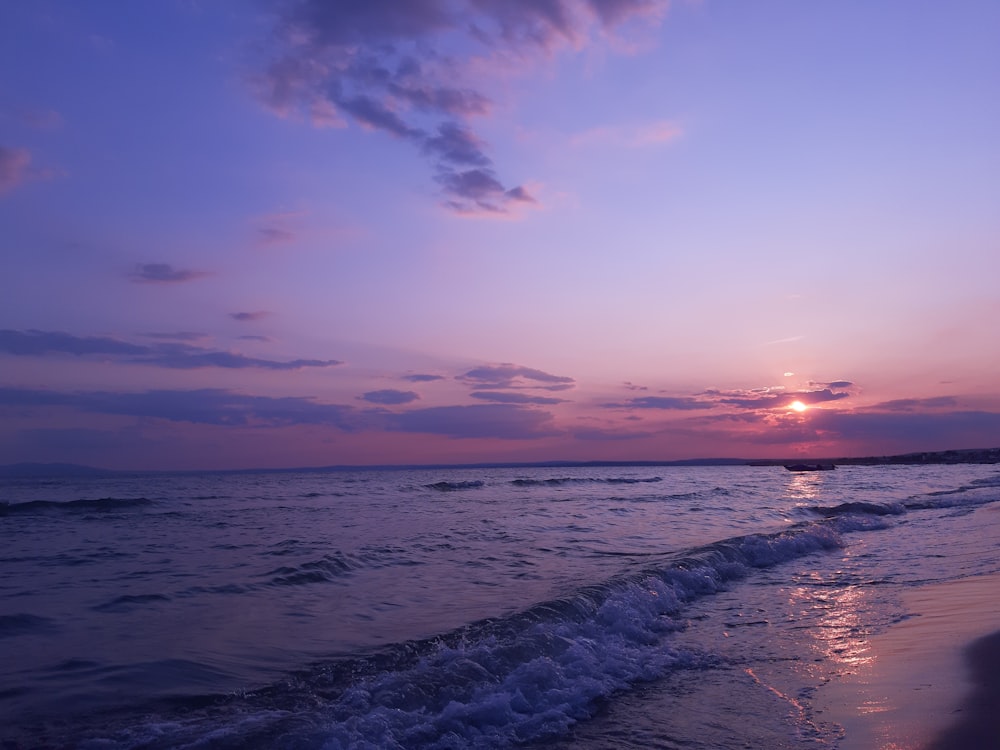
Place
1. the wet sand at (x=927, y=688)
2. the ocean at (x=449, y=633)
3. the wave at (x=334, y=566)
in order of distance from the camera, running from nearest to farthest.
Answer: the wet sand at (x=927, y=688) → the ocean at (x=449, y=633) → the wave at (x=334, y=566)

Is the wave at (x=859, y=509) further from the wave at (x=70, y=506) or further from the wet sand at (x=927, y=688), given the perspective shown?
the wave at (x=70, y=506)

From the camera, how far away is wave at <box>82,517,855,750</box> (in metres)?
6.05

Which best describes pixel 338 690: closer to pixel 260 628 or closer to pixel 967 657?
pixel 260 628

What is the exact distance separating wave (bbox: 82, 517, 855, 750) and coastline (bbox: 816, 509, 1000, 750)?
1930mm

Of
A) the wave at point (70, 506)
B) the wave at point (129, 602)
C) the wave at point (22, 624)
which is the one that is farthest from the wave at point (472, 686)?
the wave at point (70, 506)

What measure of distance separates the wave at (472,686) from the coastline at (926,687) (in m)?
1.93

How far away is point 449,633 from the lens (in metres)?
9.19

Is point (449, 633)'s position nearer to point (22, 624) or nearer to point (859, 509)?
point (22, 624)

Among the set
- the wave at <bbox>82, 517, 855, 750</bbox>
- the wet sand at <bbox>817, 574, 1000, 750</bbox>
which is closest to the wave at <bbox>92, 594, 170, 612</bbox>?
the wave at <bbox>82, 517, 855, 750</bbox>

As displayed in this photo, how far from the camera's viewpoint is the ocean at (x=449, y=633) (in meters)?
6.27

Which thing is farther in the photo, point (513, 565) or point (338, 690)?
point (513, 565)

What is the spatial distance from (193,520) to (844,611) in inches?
971

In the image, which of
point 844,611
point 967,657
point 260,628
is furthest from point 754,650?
point 260,628

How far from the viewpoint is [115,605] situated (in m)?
11.2
